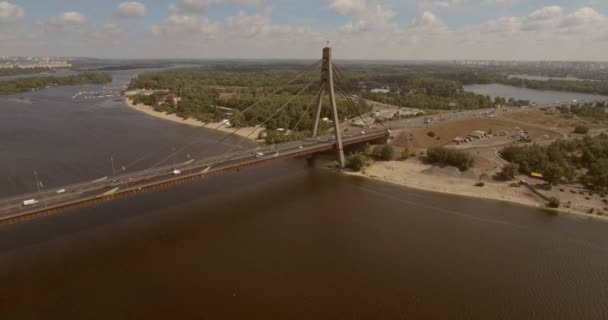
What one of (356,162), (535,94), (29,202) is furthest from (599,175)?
(535,94)

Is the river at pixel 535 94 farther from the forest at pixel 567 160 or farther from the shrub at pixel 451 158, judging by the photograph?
the shrub at pixel 451 158

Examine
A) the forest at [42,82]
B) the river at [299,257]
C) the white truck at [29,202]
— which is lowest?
the river at [299,257]

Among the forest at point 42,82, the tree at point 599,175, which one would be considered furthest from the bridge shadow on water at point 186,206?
the forest at point 42,82

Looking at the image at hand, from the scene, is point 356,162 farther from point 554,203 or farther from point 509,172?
point 554,203

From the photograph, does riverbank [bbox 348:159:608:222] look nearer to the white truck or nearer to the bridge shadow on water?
the bridge shadow on water

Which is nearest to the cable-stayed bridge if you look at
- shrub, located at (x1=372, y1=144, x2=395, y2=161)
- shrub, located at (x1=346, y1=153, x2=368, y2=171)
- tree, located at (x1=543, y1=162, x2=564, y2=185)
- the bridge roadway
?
the bridge roadway

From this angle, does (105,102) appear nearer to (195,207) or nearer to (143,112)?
(143,112)

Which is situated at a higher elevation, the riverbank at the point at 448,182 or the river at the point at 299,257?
the riverbank at the point at 448,182
